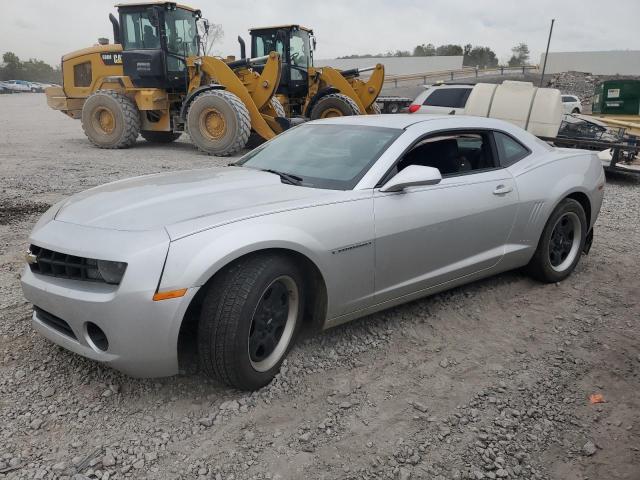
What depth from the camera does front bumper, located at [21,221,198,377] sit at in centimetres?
240

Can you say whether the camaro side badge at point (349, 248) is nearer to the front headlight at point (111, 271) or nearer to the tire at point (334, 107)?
the front headlight at point (111, 271)

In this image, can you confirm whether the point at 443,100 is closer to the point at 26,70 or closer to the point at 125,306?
the point at 125,306

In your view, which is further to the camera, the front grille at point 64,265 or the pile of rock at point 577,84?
the pile of rock at point 577,84

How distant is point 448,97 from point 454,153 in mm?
9710

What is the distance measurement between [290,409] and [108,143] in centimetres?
1154

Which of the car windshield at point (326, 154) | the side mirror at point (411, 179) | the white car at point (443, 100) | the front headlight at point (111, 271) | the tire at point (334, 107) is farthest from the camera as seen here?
the tire at point (334, 107)

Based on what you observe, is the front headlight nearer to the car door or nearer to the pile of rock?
the car door

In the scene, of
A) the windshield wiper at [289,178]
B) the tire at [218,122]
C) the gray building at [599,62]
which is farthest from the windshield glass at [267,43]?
the gray building at [599,62]

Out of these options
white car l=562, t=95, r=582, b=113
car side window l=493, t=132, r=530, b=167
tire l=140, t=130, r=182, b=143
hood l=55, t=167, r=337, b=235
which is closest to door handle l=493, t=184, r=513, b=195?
car side window l=493, t=132, r=530, b=167

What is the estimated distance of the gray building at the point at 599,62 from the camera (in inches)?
2044

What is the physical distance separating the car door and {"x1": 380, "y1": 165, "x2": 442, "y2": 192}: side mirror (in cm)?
6

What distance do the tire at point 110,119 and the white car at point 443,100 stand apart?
22.4ft

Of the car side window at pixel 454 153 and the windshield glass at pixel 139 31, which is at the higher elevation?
the windshield glass at pixel 139 31

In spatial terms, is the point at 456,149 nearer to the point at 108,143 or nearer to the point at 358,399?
the point at 358,399
